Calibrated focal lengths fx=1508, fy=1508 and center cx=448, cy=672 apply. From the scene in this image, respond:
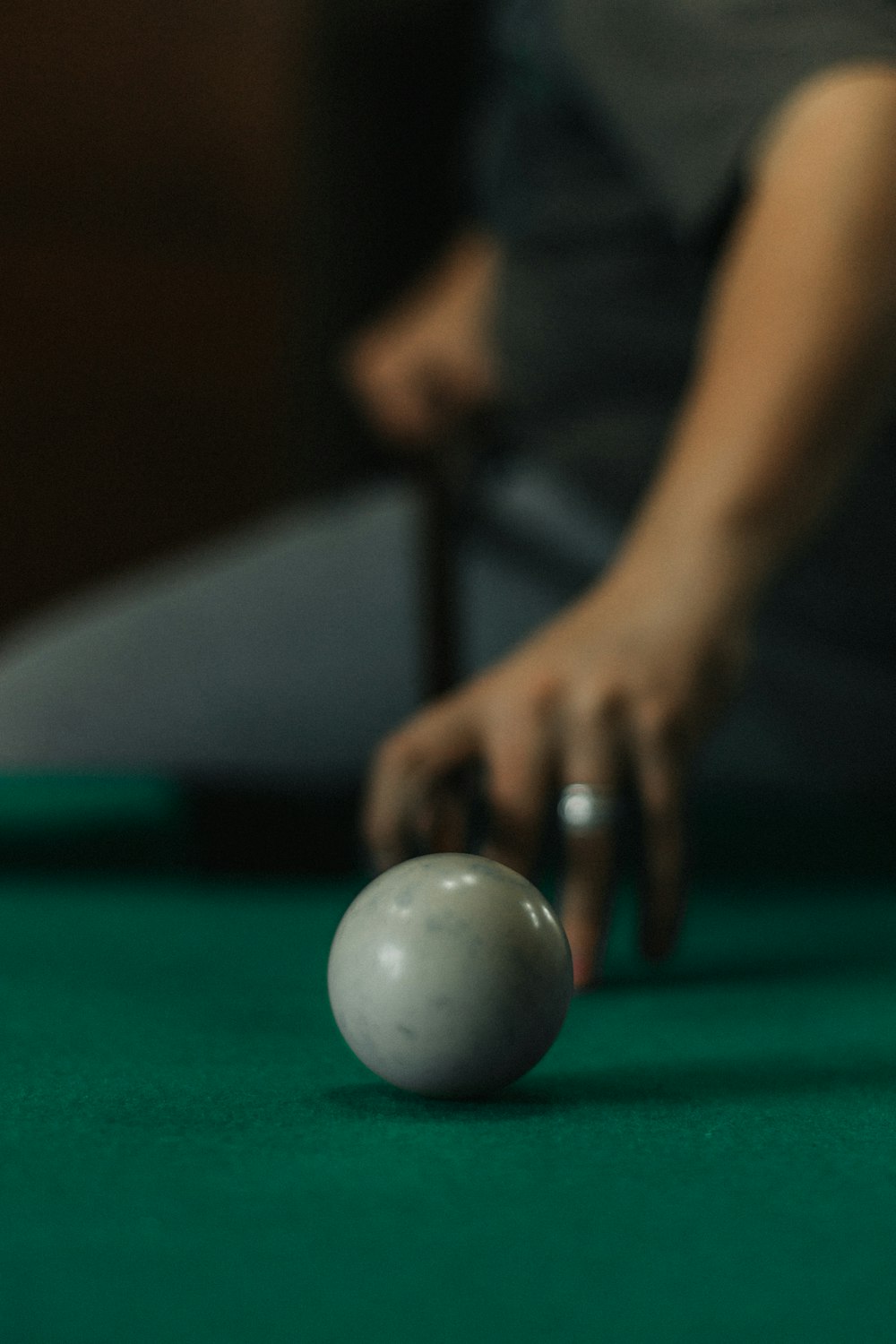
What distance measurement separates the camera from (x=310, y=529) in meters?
2.19

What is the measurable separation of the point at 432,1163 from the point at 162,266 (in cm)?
411

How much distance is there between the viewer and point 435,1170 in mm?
631

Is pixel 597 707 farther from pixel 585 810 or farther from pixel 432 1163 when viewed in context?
pixel 432 1163

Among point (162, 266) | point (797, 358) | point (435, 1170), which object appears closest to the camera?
point (435, 1170)

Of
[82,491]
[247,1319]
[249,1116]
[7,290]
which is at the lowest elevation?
[82,491]

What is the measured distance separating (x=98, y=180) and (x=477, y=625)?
2866 millimetres

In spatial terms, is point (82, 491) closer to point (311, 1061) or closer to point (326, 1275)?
point (311, 1061)

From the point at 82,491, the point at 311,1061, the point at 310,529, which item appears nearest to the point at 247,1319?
the point at 311,1061

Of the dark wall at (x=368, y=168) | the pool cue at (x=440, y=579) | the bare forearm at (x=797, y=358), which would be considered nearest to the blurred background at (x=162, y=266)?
the dark wall at (x=368, y=168)

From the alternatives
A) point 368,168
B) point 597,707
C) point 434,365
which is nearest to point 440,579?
point 597,707

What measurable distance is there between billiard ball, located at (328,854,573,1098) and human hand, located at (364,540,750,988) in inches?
11.9

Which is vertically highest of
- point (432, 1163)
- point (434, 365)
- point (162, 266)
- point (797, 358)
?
point (797, 358)

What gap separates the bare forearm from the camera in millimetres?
1266

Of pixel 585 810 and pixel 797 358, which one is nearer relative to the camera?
pixel 585 810
